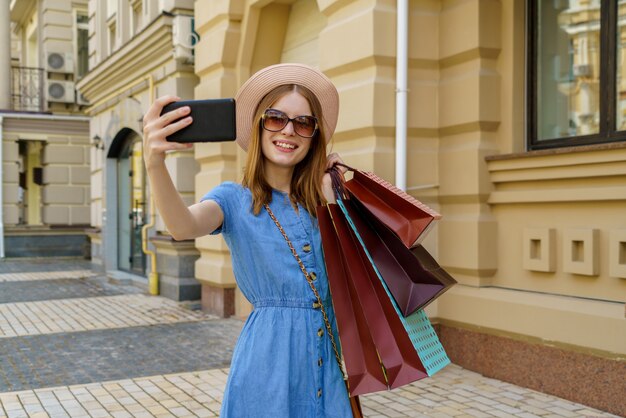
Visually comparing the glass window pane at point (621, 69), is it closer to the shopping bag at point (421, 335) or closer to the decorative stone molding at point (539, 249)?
the decorative stone molding at point (539, 249)

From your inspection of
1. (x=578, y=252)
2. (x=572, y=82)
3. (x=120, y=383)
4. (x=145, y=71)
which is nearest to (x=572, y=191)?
(x=578, y=252)

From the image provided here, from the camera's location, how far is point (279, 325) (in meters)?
2.05

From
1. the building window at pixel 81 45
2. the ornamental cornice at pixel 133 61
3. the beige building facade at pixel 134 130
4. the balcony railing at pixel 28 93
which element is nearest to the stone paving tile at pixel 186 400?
the beige building facade at pixel 134 130

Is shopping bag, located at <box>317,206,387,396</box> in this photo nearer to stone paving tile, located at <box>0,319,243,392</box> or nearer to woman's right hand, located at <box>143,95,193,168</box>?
woman's right hand, located at <box>143,95,193,168</box>

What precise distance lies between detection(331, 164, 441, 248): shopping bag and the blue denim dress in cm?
20

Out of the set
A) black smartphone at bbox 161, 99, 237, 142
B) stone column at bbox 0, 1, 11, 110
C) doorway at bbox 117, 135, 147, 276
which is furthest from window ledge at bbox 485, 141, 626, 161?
stone column at bbox 0, 1, 11, 110

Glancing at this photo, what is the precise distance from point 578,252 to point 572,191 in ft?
1.43

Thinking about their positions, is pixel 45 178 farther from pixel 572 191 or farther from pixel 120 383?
pixel 572 191

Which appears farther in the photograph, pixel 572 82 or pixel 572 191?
pixel 572 82

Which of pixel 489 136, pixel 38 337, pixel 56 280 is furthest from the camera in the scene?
pixel 56 280

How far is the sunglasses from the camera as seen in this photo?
2.07m

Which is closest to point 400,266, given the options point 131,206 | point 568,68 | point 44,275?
point 568,68

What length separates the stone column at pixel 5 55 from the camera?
753 inches

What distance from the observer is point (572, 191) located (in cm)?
508
